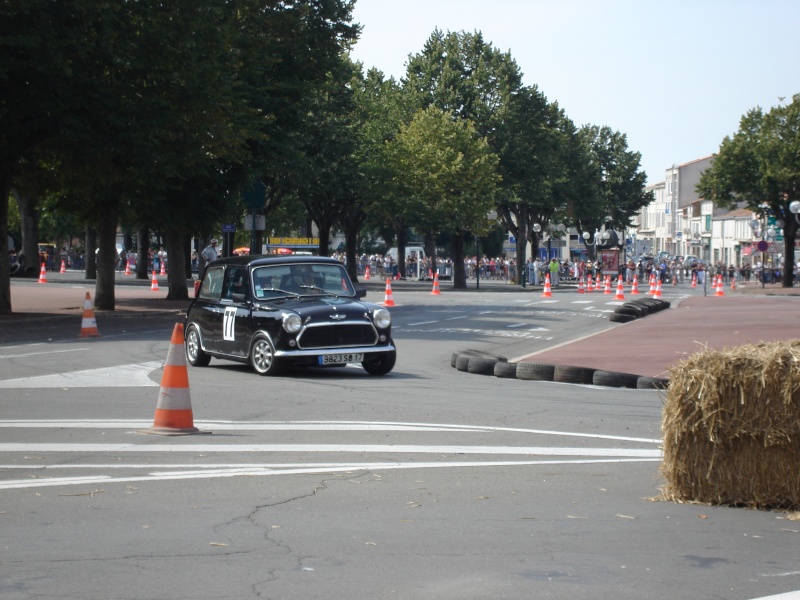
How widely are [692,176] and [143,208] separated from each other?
5535 inches

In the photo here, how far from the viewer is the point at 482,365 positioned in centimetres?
1788

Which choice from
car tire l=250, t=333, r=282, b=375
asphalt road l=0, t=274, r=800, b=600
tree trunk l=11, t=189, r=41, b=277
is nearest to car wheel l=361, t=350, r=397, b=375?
car tire l=250, t=333, r=282, b=375

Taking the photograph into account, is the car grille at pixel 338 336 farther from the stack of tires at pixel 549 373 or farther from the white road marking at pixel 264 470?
the white road marking at pixel 264 470

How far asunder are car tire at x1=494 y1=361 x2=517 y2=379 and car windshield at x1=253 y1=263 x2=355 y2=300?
241 cm

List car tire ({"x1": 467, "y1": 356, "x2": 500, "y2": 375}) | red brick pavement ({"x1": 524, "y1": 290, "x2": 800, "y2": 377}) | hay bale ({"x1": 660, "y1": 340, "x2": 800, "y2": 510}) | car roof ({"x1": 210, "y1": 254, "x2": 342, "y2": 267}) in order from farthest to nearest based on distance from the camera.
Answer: red brick pavement ({"x1": 524, "y1": 290, "x2": 800, "y2": 377}) < car tire ({"x1": 467, "y1": 356, "x2": 500, "y2": 375}) < car roof ({"x1": 210, "y1": 254, "x2": 342, "y2": 267}) < hay bale ({"x1": 660, "y1": 340, "x2": 800, "y2": 510})

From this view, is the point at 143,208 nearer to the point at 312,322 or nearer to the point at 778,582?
the point at 312,322

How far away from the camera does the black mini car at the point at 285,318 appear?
1584 cm

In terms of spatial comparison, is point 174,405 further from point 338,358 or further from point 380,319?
point 380,319

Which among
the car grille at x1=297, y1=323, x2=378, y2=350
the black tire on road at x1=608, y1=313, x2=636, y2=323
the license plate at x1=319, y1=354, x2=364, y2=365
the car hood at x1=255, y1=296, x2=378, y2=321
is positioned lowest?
the black tire on road at x1=608, y1=313, x2=636, y2=323

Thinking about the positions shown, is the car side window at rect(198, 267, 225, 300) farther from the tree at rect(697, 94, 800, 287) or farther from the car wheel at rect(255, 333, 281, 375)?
the tree at rect(697, 94, 800, 287)

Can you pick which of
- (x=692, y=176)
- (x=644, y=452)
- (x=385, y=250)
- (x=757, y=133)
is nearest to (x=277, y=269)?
(x=644, y=452)

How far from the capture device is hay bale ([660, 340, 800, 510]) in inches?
274

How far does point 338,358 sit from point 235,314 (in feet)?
5.86

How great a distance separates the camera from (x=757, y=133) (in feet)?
222
